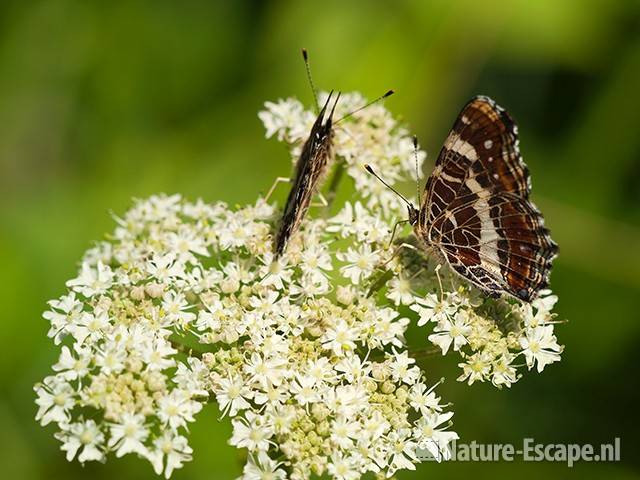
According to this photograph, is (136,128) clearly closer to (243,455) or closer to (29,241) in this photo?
(29,241)

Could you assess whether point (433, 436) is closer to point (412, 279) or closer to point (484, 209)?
point (412, 279)

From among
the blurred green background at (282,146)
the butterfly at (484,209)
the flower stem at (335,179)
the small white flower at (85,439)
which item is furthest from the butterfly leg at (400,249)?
the small white flower at (85,439)

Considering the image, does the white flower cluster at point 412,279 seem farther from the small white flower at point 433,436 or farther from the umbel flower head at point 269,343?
the small white flower at point 433,436

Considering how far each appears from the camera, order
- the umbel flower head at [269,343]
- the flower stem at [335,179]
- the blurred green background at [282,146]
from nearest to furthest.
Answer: the umbel flower head at [269,343]
the flower stem at [335,179]
the blurred green background at [282,146]

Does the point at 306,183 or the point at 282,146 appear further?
the point at 282,146

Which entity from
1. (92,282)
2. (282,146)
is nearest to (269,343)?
(92,282)

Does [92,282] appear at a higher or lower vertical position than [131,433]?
higher
